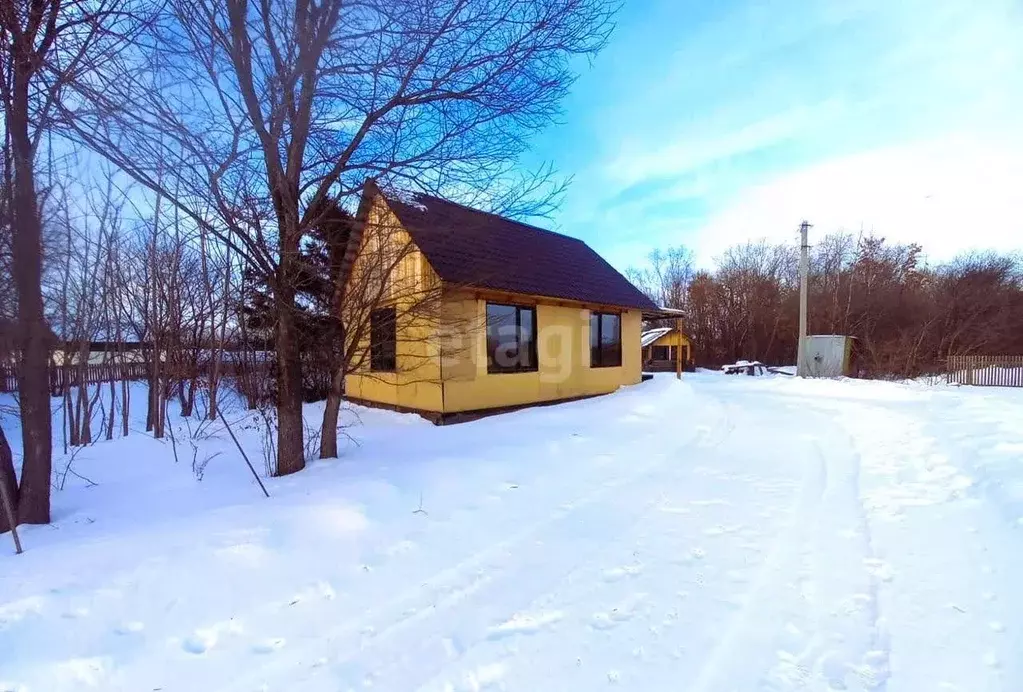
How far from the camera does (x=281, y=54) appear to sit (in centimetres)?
510

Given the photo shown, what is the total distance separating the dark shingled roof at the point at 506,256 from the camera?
232 inches

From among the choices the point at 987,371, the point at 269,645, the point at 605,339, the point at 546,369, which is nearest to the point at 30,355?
the point at 269,645

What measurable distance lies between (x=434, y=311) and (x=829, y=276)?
35814 millimetres

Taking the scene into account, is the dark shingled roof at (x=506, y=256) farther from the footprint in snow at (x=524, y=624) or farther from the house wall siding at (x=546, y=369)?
the footprint in snow at (x=524, y=624)

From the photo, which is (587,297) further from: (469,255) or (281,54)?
(281,54)

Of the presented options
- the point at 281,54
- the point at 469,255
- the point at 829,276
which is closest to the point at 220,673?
the point at 281,54

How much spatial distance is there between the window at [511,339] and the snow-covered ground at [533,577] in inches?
173

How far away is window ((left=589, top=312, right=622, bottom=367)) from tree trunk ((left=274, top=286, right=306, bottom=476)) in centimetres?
821

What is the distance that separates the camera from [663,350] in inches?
1239

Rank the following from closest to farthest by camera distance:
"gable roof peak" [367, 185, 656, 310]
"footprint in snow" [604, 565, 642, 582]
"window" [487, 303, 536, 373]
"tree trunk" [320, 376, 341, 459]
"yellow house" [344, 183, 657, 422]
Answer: "footprint in snow" [604, 565, 642, 582]
"gable roof peak" [367, 185, 656, 310]
"yellow house" [344, 183, 657, 422]
"tree trunk" [320, 376, 341, 459]
"window" [487, 303, 536, 373]

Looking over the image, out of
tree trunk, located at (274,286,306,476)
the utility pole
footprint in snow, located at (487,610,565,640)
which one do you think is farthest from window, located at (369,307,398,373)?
the utility pole

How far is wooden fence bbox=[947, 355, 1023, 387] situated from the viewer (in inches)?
686

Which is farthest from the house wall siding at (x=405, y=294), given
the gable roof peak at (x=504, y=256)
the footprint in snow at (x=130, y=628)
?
the footprint in snow at (x=130, y=628)

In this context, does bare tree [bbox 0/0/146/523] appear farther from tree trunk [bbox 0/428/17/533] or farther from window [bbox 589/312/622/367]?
window [bbox 589/312/622/367]
